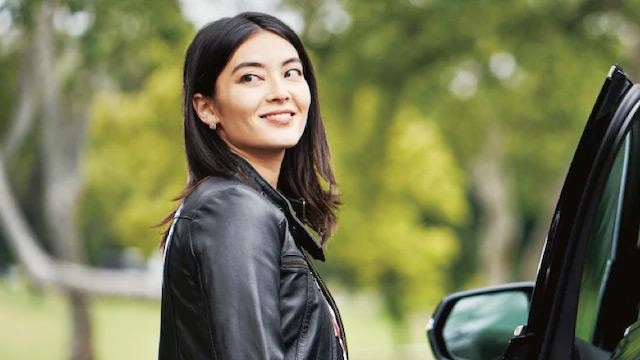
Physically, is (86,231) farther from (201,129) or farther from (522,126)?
(201,129)

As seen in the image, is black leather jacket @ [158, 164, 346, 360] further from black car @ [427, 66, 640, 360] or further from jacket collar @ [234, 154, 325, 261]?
black car @ [427, 66, 640, 360]

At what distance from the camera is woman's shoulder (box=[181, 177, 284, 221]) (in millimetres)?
1876

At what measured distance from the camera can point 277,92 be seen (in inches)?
82.2

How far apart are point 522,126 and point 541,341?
969 inches

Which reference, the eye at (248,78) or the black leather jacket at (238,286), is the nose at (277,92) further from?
the black leather jacket at (238,286)

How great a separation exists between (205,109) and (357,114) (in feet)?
65.1

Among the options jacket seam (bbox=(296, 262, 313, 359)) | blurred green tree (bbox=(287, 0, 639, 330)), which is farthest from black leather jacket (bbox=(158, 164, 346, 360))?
blurred green tree (bbox=(287, 0, 639, 330))

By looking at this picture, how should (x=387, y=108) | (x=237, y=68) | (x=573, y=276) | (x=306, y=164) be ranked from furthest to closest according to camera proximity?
(x=387, y=108), (x=306, y=164), (x=237, y=68), (x=573, y=276)

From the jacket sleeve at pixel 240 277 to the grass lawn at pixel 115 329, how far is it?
3160 centimetres

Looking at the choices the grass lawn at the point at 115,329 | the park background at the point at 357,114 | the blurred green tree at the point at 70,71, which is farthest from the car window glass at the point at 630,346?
the grass lawn at the point at 115,329

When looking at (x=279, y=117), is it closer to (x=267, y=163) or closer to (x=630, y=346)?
(x=267, y=163)

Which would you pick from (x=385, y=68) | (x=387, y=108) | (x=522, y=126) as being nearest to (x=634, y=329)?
(x=385, y=68)

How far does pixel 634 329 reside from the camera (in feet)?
6.93

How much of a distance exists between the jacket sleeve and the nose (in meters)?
0.28
